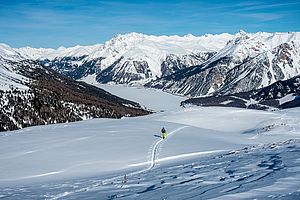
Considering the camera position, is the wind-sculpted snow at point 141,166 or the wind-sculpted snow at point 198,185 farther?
the wind-sculpted snow at point 141,166

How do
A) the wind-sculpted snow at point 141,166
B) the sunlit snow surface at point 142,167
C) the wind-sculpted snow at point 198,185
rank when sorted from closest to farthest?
the wind-sculpted snow at point 198,185 → the sunlit snow surface at point 142,167 → the wind-sculpted snow at point 141,166

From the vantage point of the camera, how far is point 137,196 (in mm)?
19547

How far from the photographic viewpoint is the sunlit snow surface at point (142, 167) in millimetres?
18594

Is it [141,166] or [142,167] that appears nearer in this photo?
[142,167]

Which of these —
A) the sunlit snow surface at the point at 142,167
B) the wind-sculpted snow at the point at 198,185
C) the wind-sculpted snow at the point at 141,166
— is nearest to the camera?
the wind-sculpted snow at the point at 198,185

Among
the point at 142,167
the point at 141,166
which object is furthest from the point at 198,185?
the point at 141,166

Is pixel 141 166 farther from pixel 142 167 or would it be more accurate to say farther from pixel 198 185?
pixel 198 185

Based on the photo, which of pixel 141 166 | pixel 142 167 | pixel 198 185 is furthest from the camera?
pixel 141 166

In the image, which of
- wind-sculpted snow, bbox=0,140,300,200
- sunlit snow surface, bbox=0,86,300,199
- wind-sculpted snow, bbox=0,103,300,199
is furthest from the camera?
wind-sculpted snow, bbox=0,103,300,199

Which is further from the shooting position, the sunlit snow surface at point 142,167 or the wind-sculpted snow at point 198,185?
the sunlit snow surface at point 142,167

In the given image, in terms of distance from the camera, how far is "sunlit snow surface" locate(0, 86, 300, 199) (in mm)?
18594

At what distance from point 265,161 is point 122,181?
862 cm

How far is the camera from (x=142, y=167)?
32594 mm

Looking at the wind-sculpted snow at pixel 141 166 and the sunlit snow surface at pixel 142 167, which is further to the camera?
the wind-sculpted snow at pixel 141 166
